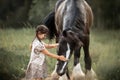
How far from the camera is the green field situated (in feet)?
10.3

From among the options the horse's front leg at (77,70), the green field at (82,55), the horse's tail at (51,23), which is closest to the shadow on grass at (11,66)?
the green field at (82,55)

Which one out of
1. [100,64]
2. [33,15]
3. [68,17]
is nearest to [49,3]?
[33,15]

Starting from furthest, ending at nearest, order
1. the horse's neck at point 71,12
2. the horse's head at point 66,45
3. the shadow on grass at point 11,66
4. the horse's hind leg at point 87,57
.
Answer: the shadow on grass at point 11,66
the horse's hind leg at point 87,57
the horse's neck at point 71,12
the horse's head at point 66,45

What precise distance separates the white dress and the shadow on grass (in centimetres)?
37

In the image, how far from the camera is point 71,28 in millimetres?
2818

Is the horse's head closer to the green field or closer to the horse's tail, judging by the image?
the green field

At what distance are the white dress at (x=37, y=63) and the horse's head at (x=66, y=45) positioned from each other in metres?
0.11

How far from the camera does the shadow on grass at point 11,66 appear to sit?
10.5 ft

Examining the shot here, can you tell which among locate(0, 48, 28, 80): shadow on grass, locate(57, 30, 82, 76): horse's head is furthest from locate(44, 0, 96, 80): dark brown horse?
locate(0, 48, 28, 80): shadow on grass

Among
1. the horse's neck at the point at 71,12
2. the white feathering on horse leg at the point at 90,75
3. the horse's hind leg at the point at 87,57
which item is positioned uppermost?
the horse's neck at the point at 71,12

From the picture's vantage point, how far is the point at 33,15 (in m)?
3.16

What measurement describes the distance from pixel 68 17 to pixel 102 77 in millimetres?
558

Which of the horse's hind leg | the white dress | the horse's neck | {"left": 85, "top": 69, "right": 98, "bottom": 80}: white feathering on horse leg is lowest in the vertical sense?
{"left": 85, "top": 69, "right": 98, "bottom": 80}: white feathering on horse leg

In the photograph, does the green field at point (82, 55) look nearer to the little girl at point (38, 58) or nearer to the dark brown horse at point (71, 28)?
the dark brown horse at point (71, 28)
